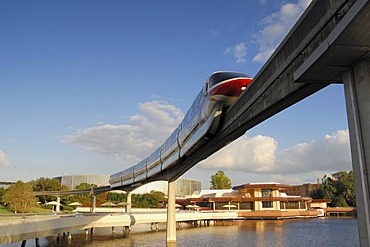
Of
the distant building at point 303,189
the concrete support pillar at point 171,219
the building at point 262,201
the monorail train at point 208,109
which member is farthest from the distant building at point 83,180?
the monorail train at point 208,109

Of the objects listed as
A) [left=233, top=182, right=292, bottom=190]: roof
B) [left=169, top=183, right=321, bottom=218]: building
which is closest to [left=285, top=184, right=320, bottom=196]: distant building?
[left=169, top=183, right=321, bottom=218]: building

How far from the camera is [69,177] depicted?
522ft

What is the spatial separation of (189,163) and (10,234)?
58.6ft

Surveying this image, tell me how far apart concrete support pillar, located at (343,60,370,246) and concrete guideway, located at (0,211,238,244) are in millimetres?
22544

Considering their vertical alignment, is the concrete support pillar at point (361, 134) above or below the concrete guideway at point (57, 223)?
above

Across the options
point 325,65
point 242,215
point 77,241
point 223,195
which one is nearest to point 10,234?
point 77,241

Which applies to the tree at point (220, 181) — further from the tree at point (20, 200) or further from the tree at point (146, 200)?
the tree at point (20, 200)

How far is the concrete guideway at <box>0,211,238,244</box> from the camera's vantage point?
77.8ft

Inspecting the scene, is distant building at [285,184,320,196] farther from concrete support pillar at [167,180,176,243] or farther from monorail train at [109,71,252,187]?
monorail train at [109,71,252,187]

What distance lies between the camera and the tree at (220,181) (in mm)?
125725

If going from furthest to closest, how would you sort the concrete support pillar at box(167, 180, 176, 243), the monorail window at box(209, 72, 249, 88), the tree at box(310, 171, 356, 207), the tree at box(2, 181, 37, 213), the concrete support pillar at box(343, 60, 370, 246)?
the tree at box(310, 171, 356, 207) < the tree at box(2, 181, 37, 213) < the concrete support pillar at box(167, 180, 176, 243) < the monorail window at box(209, 72, 249, 88) < the concrete support pillar at box(343, 60, 370, 246)

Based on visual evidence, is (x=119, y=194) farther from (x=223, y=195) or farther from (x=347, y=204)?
(x=347, y=204)

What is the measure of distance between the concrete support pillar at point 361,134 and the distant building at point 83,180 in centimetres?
15320

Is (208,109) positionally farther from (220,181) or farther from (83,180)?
(83,180)
